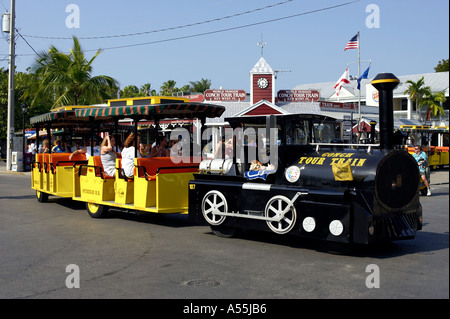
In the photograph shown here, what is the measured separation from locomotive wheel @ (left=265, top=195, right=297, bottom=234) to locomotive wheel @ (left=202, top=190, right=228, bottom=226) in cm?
90

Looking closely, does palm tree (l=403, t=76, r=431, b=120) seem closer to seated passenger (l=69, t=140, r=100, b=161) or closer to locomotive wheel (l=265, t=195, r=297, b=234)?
seated passenger (l=69, t=140, r=100, b=161)

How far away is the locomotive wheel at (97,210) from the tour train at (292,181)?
0.81m

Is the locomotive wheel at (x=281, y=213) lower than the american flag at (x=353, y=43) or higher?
lower

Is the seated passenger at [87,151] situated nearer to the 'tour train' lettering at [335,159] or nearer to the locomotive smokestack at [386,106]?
the 'tour train' lettering at [335,159]

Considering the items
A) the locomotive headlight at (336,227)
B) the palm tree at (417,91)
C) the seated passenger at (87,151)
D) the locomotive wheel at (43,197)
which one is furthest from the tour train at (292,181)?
the palm tree at (417,91)

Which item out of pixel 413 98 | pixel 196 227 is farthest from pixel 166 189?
pixel 413 98

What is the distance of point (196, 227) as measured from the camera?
386 inches

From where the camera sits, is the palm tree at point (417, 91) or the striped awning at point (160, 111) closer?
the striped awning at point (160, 111)

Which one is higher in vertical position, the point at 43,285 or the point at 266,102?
the point at 266,102

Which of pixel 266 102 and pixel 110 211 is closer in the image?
pixel 110 211

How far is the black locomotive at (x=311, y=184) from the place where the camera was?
6.96 m

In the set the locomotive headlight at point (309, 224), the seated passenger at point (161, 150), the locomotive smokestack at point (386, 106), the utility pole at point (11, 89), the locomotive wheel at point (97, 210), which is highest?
the utility pole at point (11, 89)
